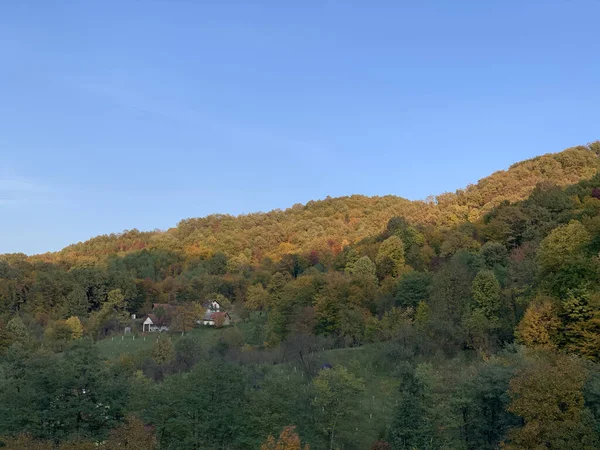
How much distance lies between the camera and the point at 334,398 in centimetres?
2433

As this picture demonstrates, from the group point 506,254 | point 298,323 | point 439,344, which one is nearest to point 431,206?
point 506,254

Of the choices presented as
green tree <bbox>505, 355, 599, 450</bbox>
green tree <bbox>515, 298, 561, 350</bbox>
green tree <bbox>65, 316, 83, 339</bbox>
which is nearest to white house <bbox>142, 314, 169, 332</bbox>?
green tree <bbox>65, 316, 83, 339</bbox>

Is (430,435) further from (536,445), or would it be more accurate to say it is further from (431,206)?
(431,206)

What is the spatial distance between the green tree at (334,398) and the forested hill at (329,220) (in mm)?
43793

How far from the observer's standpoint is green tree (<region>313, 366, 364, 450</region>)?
79.0ft

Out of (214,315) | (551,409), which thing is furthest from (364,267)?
(551,409)

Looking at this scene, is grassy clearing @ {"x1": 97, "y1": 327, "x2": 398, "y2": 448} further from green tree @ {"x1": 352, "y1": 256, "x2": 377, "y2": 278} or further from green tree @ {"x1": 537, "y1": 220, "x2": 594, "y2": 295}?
green tree @ {"x1": 352, "y1": 256, "x2": 377, "y2": 278}

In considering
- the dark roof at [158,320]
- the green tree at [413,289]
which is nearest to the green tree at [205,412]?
the green tree at [413,289]

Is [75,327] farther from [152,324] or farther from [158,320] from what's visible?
[158,320]

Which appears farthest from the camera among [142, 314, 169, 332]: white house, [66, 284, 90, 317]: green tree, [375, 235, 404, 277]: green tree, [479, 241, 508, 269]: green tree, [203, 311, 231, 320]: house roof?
[66, 284, 90, 317]: green tree

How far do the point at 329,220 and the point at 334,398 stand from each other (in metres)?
75.4

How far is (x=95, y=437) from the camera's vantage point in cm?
2273

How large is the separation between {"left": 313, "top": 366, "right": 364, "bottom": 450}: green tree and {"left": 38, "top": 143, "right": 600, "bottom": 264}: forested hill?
4379cm

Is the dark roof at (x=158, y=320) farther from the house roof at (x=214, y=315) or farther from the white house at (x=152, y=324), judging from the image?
the house roof at (x=214, y=315)
